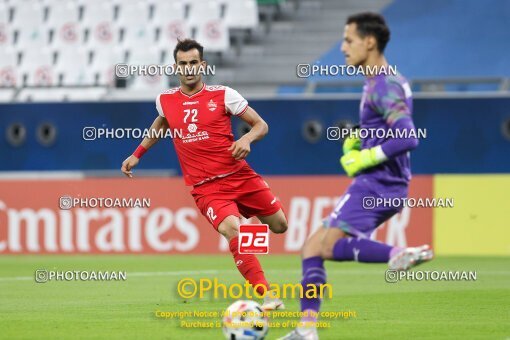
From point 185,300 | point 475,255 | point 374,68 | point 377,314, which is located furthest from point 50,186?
point 374,68

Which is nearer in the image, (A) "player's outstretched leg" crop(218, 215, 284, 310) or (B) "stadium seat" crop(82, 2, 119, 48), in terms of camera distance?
(A) "player's outstretched leg" crop(218, 215, 284, 310)

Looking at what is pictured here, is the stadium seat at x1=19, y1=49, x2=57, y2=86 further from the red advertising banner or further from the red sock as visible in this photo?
the red sock

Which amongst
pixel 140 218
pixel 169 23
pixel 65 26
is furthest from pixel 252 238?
pixel 65 26

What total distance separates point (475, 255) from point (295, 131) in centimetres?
458

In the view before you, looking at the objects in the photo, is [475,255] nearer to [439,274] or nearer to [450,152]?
[450,152]

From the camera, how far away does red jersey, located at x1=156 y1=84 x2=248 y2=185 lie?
9.82m

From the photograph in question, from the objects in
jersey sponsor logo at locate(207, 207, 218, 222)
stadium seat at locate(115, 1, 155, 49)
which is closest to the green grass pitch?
jersey sponsor logo at locate(207, 207, 218, 222)

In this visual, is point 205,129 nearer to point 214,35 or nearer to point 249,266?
point 249,266

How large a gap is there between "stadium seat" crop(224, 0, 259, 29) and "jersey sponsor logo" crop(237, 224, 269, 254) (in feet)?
41.6

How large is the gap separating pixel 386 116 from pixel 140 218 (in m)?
11.5

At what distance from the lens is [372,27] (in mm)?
7391

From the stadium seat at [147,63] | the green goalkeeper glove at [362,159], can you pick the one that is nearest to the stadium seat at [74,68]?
the stadium seat at [147,63]

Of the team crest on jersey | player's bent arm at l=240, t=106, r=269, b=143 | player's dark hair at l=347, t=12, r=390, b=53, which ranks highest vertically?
player's dark hair at l=347, t=12, r=390, b=53

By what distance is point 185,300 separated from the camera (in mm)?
10797
